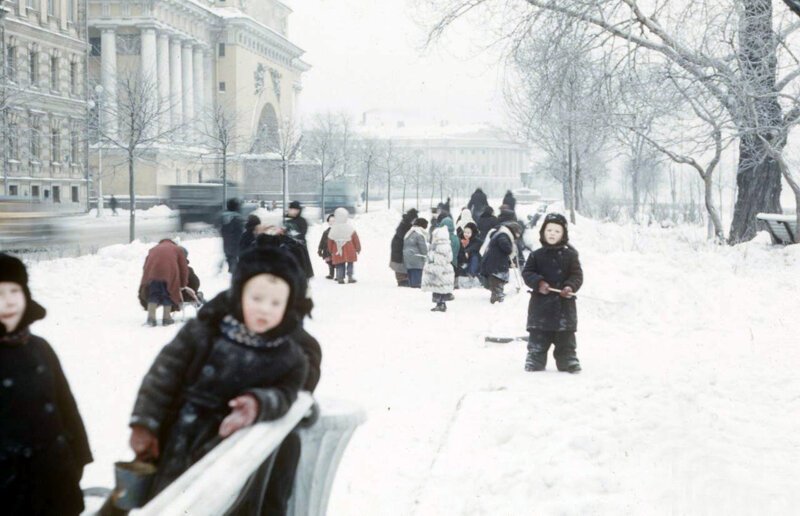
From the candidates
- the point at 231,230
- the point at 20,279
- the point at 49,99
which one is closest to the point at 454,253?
the point at 231,230

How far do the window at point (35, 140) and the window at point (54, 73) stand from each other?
3165 mm

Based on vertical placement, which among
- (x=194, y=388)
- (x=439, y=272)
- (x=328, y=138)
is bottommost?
(x=439, y=272)

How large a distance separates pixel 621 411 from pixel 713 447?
1.01 metres

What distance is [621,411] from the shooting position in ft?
23.7

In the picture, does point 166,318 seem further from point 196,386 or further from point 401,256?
point 196,386

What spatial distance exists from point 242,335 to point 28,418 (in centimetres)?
82

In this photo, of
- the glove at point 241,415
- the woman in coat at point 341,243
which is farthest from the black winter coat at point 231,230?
the glove at point 241,415

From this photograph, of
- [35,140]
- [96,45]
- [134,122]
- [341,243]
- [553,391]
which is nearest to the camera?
[553,391]

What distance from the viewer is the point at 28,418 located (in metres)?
3.33

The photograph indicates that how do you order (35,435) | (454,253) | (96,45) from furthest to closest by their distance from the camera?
(96,45), (454,253), (35,435)

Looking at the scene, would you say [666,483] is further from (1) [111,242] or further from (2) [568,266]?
(1) [111,242]

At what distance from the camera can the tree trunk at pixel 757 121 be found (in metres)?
15.7

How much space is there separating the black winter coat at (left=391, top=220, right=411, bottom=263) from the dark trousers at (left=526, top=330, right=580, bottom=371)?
10238 millimetres

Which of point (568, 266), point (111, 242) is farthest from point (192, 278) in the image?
point (111, 242)
